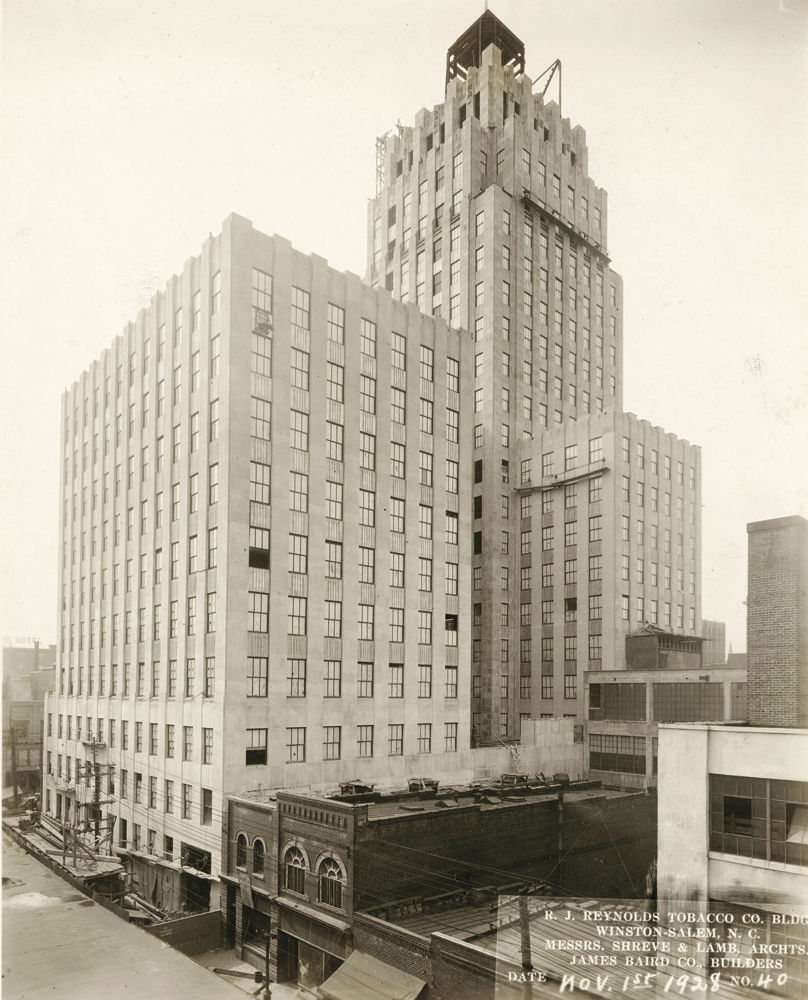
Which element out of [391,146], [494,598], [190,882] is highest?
[391,146]

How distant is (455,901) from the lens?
32.7 metres

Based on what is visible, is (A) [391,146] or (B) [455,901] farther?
(A) [391,146]

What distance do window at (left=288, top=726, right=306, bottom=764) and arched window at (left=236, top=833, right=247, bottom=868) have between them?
5554 mm

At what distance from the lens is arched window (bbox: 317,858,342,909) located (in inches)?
1251

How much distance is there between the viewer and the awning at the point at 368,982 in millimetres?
27203

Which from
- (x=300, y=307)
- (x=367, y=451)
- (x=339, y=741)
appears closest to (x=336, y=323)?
(x=300, y=307)

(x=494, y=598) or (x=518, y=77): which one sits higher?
(x=518, y=77)

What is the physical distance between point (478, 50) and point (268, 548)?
187ft

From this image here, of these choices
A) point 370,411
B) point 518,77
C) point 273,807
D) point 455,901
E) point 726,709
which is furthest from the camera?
point 518,77

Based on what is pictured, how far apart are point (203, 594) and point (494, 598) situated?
100.0 feet

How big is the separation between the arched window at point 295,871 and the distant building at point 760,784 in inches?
635

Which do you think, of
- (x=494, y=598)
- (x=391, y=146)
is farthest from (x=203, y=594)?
(x=391, y=146)

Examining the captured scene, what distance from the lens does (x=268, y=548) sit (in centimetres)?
4509

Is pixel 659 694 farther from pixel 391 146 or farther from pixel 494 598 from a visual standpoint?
pixel 391 146
